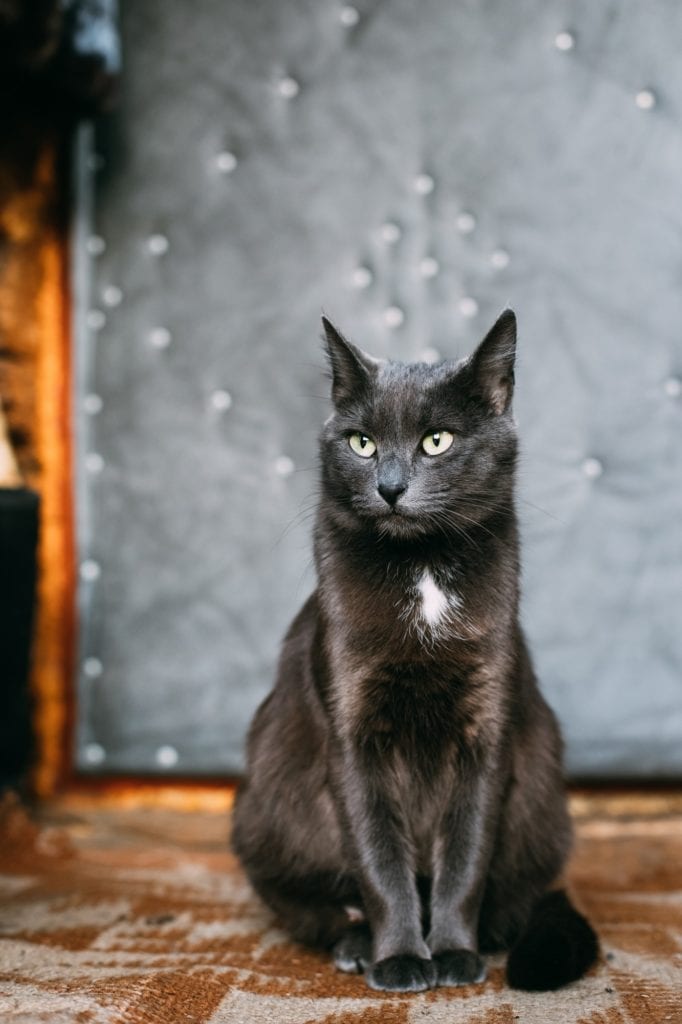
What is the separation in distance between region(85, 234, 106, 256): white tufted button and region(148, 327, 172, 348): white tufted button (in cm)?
18

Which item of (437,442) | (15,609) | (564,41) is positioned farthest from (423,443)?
(564,41)

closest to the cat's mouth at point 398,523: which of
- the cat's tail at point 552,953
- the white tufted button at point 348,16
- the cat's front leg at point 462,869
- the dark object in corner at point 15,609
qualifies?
the cat's front leg at point 462,869

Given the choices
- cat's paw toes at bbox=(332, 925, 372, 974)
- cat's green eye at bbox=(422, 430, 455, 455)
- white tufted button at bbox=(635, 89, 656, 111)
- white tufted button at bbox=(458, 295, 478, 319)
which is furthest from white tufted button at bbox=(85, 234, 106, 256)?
cat's paw toes at bbox=(332, 925, 372, 974)

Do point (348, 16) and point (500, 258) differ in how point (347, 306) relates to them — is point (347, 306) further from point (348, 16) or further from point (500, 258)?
point (348, 16)

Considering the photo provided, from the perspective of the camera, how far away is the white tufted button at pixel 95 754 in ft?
6.15

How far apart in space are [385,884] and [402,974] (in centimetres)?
9

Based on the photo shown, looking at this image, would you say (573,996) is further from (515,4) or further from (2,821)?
(515,4)

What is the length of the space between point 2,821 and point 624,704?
1.02 metres

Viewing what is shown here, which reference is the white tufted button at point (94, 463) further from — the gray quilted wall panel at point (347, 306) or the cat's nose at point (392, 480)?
the cat's nose at point (392, 480)

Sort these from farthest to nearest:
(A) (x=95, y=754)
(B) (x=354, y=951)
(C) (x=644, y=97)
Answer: (A) (x=95, y=754) < (C) (x=644, y=97) < (B) (x=354, y=951)

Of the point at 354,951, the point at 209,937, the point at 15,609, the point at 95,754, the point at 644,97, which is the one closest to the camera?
the point at 354,951

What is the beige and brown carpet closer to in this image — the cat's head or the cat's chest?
the cat's chest

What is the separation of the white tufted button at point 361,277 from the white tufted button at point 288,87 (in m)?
0.33

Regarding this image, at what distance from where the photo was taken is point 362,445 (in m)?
1.11
